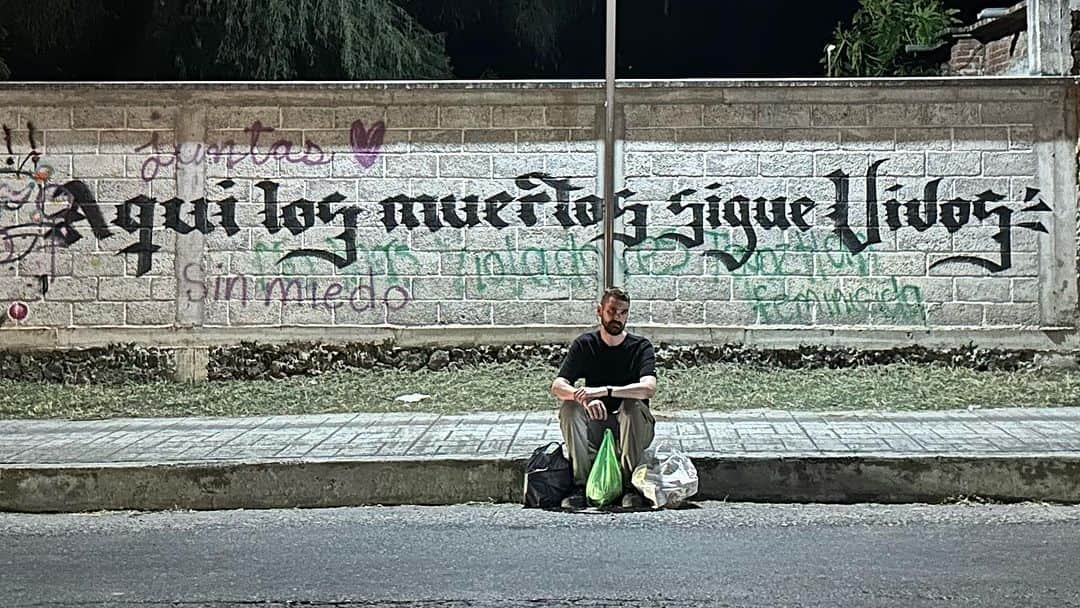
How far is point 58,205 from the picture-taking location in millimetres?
10477

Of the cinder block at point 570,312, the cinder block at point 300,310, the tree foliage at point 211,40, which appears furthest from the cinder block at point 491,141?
the tree foliage at point 211,40

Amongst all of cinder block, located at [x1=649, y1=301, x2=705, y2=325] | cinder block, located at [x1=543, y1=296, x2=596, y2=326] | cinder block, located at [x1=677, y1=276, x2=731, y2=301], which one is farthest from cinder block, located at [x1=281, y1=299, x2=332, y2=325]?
cinder block, located at [x1=677, y1=276, x2=731, y2=301]

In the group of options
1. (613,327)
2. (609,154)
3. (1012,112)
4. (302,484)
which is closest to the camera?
(613,327)

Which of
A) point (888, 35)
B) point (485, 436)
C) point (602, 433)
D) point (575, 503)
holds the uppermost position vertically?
point (888, 35)

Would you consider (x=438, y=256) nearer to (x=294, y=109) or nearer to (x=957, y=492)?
(x=294, y=109)

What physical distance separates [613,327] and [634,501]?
103 centimetres

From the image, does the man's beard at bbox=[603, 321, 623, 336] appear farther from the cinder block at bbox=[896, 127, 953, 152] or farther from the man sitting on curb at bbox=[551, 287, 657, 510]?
the cinder block at bbox=[896, 127, 953, 152]

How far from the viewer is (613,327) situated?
6.97 m

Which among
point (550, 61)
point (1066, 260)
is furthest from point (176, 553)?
point (550, 61)

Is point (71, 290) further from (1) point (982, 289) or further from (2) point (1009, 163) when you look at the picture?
(2) point (1009, 163)

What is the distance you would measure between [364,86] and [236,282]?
2.09m

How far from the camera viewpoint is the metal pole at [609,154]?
29.9 feet

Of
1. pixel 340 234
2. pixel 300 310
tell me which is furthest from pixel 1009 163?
pixel 300 310

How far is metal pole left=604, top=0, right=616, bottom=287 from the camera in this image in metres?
9.12
